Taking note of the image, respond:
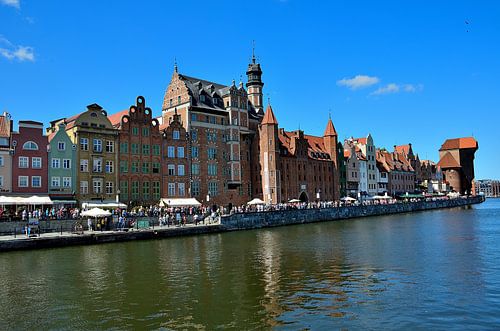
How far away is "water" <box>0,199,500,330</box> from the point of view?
1997cm

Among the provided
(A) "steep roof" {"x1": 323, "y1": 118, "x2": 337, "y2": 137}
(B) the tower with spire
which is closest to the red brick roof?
(B) the tower with spire

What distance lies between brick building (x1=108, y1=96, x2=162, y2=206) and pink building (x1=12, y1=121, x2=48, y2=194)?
35.7ft

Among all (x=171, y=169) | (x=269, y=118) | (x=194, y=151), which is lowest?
(x=171, y=169)

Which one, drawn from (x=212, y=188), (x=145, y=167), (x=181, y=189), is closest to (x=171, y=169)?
(x=181, y=189)

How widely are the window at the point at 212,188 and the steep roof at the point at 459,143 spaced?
131m

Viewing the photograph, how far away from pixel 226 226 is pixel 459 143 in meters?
146

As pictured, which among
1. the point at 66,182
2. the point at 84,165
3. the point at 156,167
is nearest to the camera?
the point at 66,182

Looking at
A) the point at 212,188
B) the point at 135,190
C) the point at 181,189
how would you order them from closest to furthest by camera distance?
the point at 135,190 → the point at 181,189 → the point at 212,188

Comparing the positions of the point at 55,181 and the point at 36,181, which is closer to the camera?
the point at 36,181

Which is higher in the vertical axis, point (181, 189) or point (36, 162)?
point (36, 162)

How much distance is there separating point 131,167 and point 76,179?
8689mm

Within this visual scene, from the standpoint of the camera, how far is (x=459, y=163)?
586ft

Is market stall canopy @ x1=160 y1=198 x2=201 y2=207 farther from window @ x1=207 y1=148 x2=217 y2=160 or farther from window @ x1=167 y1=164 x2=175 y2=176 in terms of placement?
window @ x1=207 y1=148 x2=217 y2=160

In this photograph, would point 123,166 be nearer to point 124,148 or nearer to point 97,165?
point 124,148
